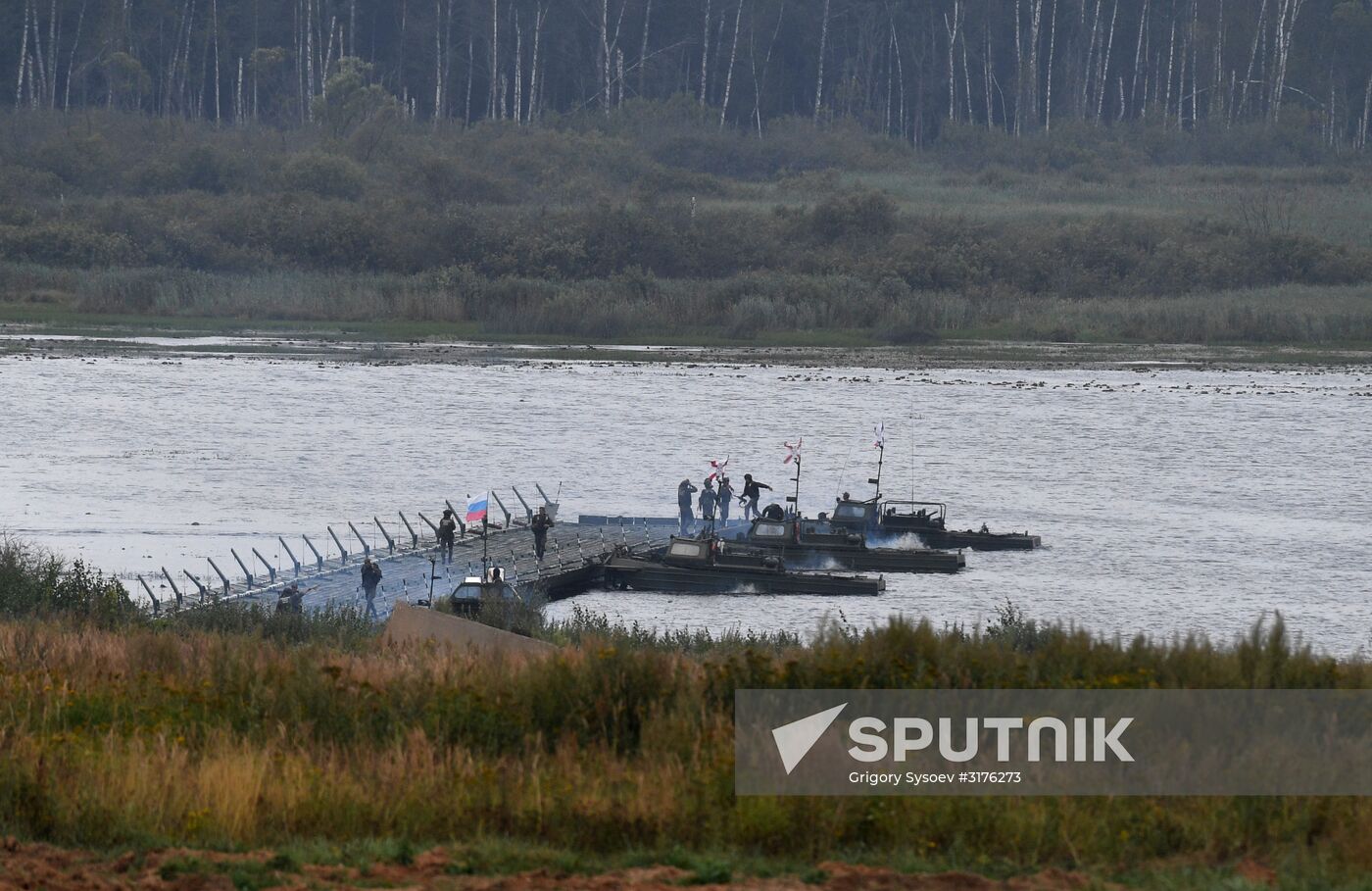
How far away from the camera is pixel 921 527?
34344 millimetres

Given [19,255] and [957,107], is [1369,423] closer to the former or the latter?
[19,255]

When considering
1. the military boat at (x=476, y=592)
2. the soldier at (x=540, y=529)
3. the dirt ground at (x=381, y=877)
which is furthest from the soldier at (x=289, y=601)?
the dirt ground at (x=381, y=877)

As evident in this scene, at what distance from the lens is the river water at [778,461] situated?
1153 inches

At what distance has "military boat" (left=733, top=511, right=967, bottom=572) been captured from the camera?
107ft

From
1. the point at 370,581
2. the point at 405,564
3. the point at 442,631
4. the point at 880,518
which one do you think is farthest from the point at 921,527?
the point at 442,631

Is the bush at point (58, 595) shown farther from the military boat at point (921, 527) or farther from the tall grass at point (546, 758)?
the military boat at point (921, 527)

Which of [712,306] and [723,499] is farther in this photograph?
[712,306]

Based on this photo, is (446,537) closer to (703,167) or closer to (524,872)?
(524,872)

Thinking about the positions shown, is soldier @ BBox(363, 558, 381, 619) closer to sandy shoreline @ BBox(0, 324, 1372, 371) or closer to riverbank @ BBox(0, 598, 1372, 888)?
riverbank @ BBox(0, 598, 1372, 888)

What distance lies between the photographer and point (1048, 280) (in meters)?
83.2

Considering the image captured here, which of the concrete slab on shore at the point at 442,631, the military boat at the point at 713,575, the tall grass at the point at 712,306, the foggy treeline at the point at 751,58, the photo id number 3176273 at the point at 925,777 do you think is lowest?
the military boat at the point at 713,575

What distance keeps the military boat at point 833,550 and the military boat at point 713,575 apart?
1489 millimetres

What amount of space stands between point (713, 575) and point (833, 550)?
124 inches

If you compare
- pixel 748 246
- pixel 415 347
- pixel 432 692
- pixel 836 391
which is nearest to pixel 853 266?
pixel 748 246
